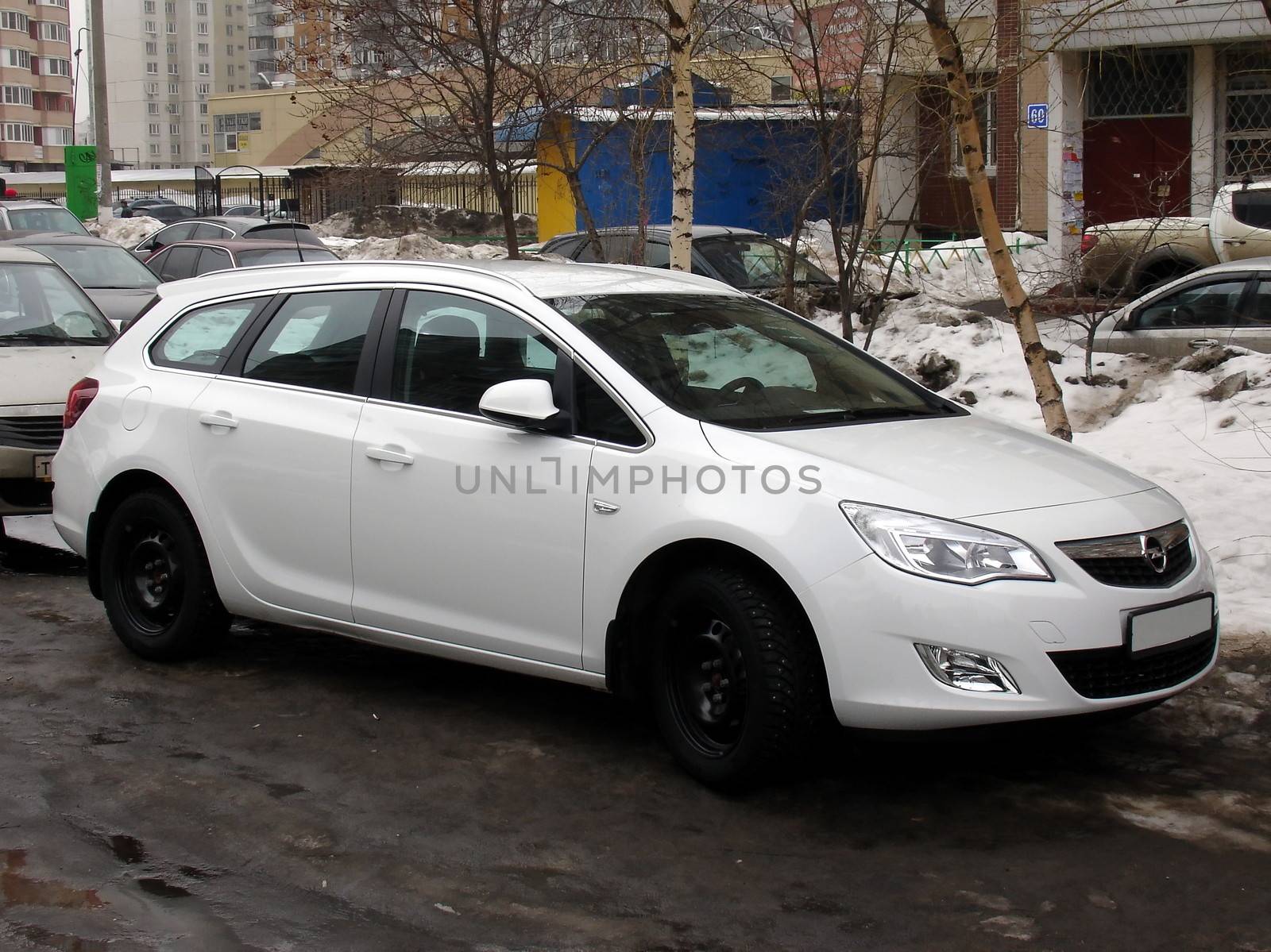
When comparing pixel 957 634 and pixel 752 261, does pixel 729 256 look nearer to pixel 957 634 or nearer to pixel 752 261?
pixel 752 261

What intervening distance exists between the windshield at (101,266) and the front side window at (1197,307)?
1013cm

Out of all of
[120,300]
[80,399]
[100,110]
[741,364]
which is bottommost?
[80,399]

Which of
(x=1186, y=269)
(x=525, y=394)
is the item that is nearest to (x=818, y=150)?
(x=1186, y=269)

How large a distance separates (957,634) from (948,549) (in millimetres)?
257

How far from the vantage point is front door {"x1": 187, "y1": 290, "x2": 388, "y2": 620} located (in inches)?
223

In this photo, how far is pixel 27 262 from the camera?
10.0m

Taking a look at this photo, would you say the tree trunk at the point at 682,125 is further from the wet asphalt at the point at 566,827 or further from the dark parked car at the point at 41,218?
the dark parked car at the point at 41,218

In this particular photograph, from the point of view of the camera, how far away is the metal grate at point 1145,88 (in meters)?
22.4

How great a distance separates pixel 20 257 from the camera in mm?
10031

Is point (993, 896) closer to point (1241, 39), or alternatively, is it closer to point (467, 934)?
point (467, 934)

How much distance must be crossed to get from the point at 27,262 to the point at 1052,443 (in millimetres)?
7421

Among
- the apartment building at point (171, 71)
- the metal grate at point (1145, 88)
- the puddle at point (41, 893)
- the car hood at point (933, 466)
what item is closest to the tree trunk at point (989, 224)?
the car hood at point (933, 466)

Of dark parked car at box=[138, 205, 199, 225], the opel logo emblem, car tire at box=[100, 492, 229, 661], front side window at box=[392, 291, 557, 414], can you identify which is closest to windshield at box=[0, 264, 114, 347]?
car tire at box=[100, 492, 229, 661]

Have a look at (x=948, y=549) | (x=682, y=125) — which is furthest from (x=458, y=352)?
(x=682, y=125)
